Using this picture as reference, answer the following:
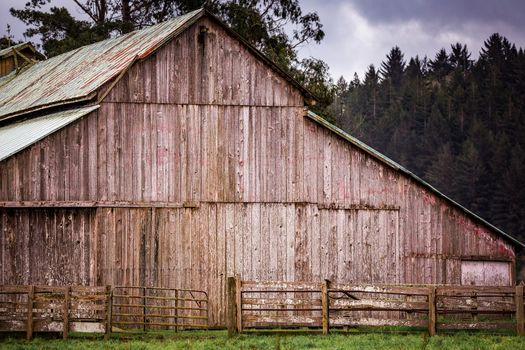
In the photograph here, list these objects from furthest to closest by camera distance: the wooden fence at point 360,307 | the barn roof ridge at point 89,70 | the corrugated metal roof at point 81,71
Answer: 1. the corrugated metal roof at point 81,71
2. the barn roof ridge at point 89,70
3. the wooden fence at point 360,307

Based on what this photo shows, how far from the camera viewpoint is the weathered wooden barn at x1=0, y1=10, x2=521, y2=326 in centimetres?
2477

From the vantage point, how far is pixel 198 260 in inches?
1018

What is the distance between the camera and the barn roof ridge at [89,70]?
26.2 m

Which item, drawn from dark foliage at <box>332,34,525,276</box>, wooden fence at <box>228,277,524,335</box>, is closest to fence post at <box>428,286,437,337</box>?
wooden fence at <box>228,277,524,335</box>

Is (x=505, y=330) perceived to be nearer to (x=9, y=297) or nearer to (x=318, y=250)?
(x=318, y=250)

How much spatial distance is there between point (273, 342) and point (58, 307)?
15.3ft

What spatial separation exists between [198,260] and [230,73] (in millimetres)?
4835

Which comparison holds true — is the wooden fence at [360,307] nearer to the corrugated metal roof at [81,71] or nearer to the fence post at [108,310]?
the fence post at [108,310]

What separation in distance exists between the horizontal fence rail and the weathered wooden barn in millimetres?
3215

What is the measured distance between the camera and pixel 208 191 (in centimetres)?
2611

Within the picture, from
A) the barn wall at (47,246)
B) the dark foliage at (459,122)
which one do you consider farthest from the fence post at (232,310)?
the dark foliage at (459,122)

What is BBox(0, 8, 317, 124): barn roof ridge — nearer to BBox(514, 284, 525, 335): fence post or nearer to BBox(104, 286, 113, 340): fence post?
BBox(104, 286, 113, 340): fence post

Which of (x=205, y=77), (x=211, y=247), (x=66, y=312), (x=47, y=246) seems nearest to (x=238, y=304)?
(x=66, y=312)

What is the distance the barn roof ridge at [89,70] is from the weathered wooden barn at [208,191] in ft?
0.39
